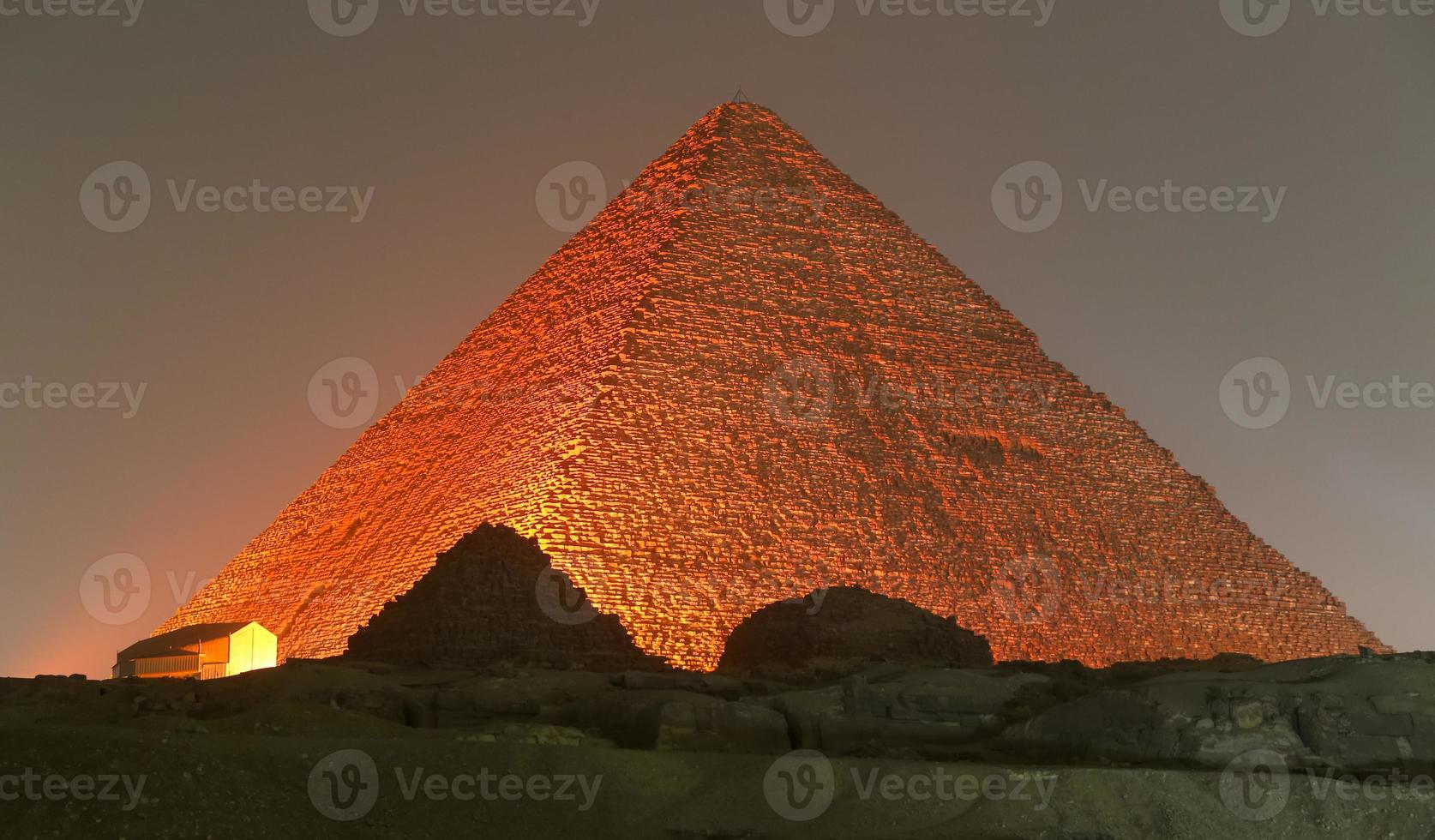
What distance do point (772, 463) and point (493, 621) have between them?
1476cm

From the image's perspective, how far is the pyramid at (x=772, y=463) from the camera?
128 ft

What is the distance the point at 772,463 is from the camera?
41.2m

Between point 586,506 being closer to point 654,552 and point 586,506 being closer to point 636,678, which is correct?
point 654,552

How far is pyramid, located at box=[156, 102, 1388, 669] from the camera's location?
38.9 m

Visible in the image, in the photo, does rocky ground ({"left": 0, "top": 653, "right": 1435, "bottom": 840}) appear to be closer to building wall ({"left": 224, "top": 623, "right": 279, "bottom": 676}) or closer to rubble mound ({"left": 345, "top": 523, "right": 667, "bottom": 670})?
rubble mound ({"left": 345, "top": 523, "right": 667, "bottom": 670})

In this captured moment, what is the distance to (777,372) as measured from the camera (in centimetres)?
4359

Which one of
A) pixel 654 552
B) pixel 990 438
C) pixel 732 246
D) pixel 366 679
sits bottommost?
pixel 366 679

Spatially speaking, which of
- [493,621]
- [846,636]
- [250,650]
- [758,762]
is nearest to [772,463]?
[846,636]

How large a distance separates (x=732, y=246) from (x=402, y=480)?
9.72 m

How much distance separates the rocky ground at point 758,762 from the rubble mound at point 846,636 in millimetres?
11484

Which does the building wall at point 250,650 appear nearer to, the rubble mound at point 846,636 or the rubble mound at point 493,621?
the rubble mound at point 493,621

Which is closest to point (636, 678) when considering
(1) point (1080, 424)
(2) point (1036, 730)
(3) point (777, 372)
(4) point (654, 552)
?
(2) point (1036, 730)

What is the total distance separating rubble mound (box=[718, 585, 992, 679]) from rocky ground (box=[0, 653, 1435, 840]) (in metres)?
11.5

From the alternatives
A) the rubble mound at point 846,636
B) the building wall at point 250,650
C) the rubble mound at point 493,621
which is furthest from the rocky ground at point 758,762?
the building wall at point 250,650
